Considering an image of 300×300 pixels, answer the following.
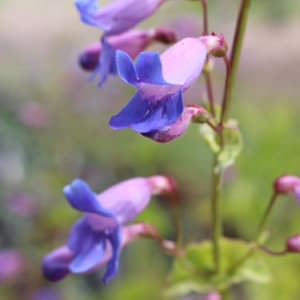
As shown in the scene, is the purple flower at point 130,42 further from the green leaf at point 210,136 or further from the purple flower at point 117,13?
the green leaf at point 210,136

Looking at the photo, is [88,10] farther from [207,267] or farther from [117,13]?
[207,267]

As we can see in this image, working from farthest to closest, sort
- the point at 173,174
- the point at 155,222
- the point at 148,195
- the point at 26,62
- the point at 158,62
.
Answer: the point at 26,62, the point at 173,174, the point at 155,222, the point at 148,195, the point at 158,62

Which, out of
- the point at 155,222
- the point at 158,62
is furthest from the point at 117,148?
the point at 158,62

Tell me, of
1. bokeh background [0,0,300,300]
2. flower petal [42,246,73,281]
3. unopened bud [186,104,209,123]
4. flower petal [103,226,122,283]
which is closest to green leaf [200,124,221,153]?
unopened bud [186,104,209,123]

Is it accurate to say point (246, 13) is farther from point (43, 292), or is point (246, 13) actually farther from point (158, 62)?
point (43, 292)

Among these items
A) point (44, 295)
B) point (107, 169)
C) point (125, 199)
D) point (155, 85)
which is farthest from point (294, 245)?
point (107, 169)

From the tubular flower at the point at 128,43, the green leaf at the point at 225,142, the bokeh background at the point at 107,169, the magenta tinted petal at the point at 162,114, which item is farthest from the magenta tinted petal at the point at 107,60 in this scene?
the bokeh background at the point at 107,169

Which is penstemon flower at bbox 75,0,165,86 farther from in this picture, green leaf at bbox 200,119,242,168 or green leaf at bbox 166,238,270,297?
green leaf at bbox 166,238,270,297
